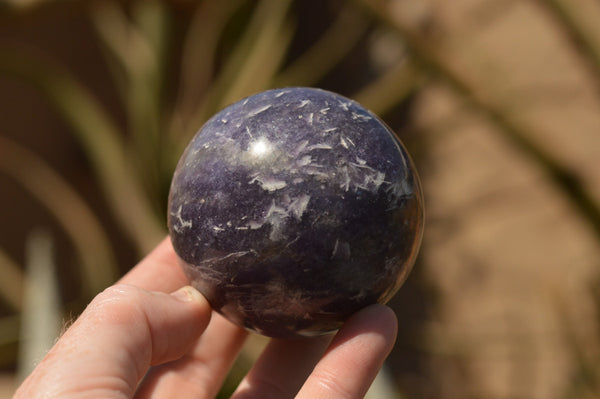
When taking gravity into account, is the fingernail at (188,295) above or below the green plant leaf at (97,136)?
above

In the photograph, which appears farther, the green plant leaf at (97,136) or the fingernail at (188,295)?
the green plant leaf at (97,136)

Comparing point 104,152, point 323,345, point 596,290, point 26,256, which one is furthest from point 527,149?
point 26,256

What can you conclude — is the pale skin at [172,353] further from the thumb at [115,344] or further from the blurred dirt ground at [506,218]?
the blurred dirt ground at [506,218]

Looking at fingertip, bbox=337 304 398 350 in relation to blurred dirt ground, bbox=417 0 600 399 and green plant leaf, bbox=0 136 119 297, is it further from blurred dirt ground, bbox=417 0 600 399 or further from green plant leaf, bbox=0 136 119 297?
blurred dirt ground, bbox=417 0 600 399

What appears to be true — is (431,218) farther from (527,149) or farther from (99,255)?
(99,255)

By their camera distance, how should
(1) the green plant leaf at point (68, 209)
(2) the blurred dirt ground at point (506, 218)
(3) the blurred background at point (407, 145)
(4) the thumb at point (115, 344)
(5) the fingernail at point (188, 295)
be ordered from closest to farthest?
(4) the thumb at point (115, 344) → (5) the fingernail at point (188, 295) → (3) the blurred background at point (407, 145) → (1) the green plant leaf at point (68, 209) → (2) the blurred dirt ground at point (506, 218)

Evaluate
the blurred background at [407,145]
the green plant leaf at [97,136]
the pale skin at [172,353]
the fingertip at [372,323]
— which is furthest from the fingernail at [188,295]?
the green plant leaf at [97,136]

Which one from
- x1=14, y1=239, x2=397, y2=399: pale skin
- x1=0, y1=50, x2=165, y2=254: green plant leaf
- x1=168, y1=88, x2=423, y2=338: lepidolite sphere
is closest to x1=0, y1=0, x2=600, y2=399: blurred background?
x1=0, y1=50, x2=165, y2=254: green plant leaf
